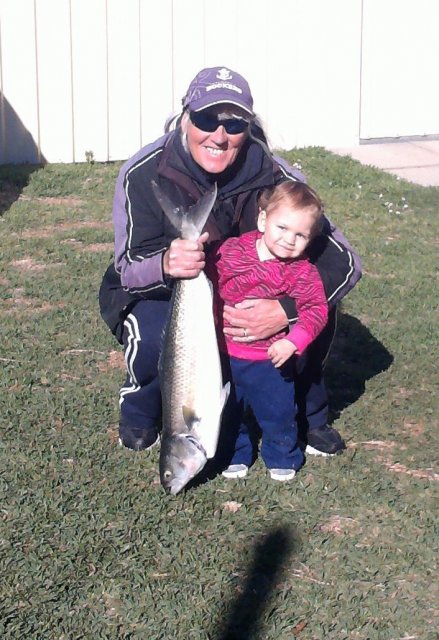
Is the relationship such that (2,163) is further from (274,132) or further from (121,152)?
(274,132)

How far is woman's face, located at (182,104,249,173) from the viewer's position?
418 centimetres

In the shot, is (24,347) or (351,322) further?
(351,322)

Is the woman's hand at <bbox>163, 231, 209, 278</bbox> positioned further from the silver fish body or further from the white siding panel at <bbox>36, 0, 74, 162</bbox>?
the white siding panel at <bbox>36, 0, 74, 162</bbox>

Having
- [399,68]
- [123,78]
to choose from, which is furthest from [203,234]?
[399,68]

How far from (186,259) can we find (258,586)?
1149mm

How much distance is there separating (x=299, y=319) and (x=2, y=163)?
226 inches

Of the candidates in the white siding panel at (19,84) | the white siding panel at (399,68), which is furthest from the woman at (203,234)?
the white siding panel at (399,68)

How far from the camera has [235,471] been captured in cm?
441

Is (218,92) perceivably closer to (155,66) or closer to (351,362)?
(351,362)

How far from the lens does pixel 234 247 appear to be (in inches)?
167

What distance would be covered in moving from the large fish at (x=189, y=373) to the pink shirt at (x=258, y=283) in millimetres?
306

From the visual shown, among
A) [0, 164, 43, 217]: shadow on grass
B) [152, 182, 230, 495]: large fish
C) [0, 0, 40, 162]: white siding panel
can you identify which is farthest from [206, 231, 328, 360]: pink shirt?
[0, 0, 40, 162]: white siding panel

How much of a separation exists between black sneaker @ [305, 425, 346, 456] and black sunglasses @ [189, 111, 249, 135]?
1.34 metres

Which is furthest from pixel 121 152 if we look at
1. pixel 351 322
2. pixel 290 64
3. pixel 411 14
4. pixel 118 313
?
pixel 118 313
